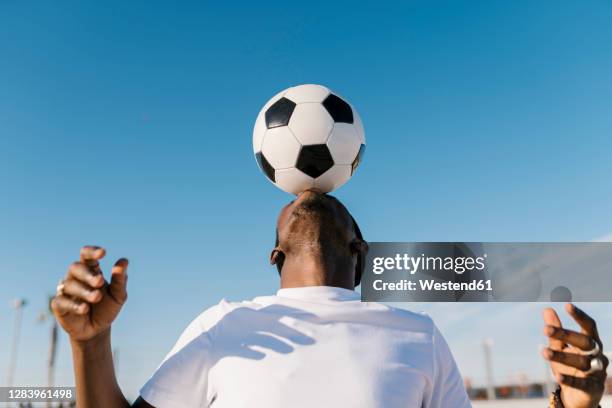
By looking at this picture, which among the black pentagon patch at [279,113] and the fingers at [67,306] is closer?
the fingers at [67,306]

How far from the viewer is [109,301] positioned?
7.74 feet

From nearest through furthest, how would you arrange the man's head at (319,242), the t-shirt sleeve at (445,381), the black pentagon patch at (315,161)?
the t-shirt sleeve at (445,381), the man's head at (319,242), the black pentagon patch at (315,161)

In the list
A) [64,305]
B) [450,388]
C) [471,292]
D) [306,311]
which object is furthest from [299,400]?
[471,292]

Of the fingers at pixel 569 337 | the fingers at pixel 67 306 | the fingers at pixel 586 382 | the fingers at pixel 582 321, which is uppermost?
the fingers at pixel 67 306

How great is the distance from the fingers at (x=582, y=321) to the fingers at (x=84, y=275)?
71.5 inches

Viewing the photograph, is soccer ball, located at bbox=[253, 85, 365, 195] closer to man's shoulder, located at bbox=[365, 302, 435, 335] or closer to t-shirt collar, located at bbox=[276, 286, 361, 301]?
t-shirt collar, located at bbox=[276, 286, 361, 301]

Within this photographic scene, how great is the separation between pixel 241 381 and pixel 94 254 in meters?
0.85

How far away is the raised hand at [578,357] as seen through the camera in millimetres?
2240

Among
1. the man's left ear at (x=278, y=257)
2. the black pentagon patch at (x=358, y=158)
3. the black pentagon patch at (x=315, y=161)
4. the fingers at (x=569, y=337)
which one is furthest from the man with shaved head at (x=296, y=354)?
the black pentagon patch at (x=358, y=158)

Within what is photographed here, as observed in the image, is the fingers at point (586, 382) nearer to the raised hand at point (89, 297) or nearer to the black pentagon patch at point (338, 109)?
the raised hand at point (89, 297)

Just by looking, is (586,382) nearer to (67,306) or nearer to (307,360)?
(307,360)

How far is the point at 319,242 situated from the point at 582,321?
1360mm

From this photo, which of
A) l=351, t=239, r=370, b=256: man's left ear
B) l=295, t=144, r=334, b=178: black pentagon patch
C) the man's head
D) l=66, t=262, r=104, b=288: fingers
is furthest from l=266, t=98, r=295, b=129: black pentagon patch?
l=66, t=262, r=104, b=288: fingers

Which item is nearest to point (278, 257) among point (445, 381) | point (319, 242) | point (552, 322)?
point (319, 242)
